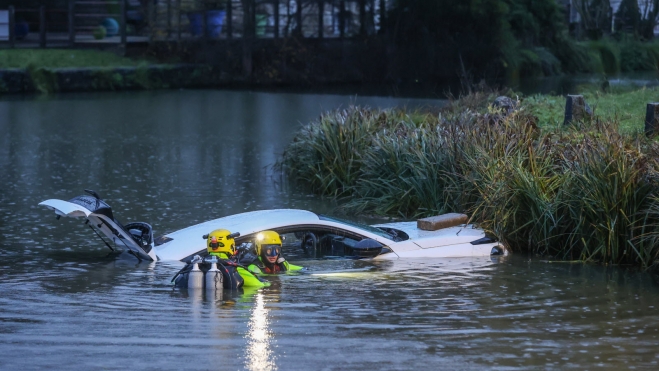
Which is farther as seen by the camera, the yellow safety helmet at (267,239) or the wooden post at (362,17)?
the wooden post at (362,17)

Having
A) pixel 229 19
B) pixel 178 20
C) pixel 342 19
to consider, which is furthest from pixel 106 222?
pixel 342 19

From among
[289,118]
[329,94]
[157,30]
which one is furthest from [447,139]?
[157,30]

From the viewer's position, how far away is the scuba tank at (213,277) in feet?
30.1

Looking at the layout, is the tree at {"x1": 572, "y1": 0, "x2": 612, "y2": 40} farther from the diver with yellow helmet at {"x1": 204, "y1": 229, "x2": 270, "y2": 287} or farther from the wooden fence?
the diver with yellow helmet at {"x1": 204, "y1": 229, "x2": 270, "y2": 287}

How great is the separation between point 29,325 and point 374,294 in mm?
3101

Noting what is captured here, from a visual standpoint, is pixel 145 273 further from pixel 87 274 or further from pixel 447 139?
pixel 447 139

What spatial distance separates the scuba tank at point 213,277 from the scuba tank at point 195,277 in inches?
2.9

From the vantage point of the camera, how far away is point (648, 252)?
36.3 feet

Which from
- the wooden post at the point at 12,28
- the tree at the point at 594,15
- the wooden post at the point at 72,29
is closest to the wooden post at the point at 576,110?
the wooden post at the point at 12,28

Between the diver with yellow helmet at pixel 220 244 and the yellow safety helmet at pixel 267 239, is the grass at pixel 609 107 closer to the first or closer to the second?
the yellow safety helmet at pixel 267 239

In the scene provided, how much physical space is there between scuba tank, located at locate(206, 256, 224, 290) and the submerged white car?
88cm

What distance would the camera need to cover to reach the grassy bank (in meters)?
11.5

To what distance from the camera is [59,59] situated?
41406 millimetres

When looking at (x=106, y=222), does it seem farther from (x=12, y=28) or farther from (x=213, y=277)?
(x=12, y=28)
